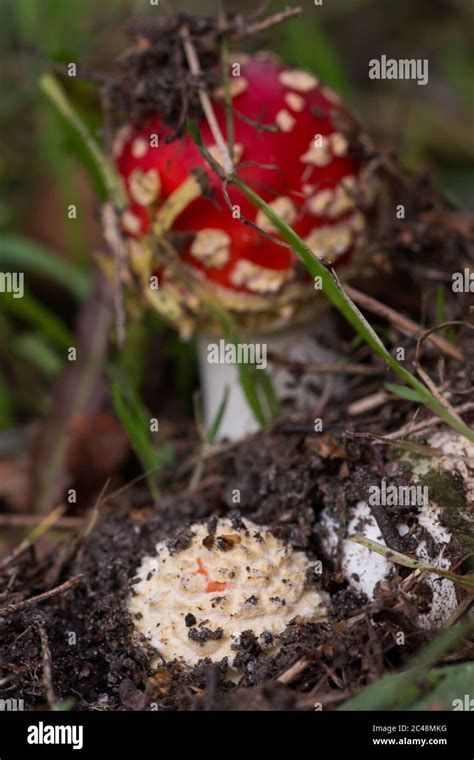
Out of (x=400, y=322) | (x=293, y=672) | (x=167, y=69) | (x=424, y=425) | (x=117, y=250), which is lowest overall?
(x=293, y=672)

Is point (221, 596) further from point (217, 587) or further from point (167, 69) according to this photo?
point (167, 69)

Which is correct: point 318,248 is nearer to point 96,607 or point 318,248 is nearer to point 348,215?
point 348,215

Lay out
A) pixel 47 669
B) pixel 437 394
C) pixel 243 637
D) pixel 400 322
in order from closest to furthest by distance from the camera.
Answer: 1. pixel 47 669
2. pixel 243 637
3. pixel 437 394
4. pixel 400 322

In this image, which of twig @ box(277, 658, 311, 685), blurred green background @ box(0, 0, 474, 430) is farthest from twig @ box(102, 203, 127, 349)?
twig @ box(277, 658, 311, 685)

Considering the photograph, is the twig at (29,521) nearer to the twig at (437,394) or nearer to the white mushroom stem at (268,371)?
the white mushroom stem at (268,371)

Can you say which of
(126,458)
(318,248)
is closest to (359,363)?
(318,248)

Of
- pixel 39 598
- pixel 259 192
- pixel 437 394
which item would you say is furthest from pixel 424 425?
pixel 39 598

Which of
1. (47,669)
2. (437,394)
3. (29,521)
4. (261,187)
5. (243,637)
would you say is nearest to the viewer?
(47,669)
